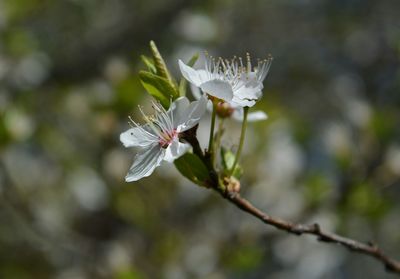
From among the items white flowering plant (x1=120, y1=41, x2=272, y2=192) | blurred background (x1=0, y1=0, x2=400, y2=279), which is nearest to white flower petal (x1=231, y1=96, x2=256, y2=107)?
white flowering plant (x1=120, y1=41, x2=272, y2=192)

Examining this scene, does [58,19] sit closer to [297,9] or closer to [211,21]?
[211,21]

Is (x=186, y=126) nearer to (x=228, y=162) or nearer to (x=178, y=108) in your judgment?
(x=178, y=108)

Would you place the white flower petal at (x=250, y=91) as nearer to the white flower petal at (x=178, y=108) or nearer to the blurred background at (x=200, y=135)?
the white flower petal at (x=178, y=108)

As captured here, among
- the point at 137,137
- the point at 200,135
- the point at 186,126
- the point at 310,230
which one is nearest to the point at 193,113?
the point at 186,126

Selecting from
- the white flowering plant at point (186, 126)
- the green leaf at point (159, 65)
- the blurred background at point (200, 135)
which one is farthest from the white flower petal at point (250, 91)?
the blurred background at point (200, 135)

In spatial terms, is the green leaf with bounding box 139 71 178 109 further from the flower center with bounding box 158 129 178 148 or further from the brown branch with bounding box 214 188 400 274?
the brown branch with bounding box 214 188 400 274

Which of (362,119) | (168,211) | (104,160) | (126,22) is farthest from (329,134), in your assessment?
(126,22)
